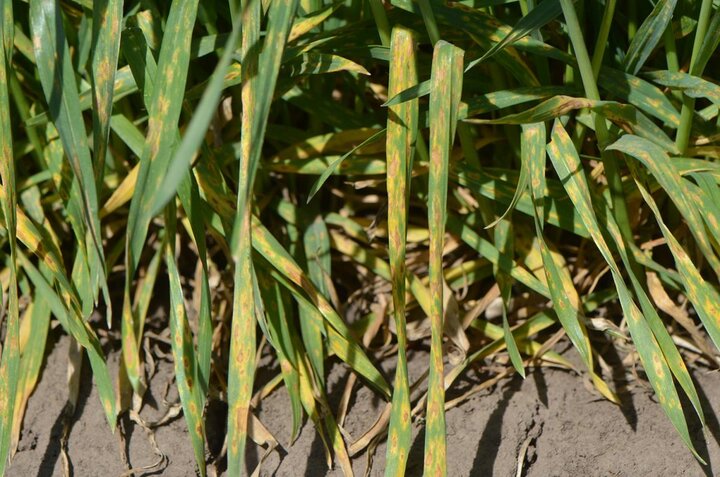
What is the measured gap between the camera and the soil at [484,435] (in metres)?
1.10

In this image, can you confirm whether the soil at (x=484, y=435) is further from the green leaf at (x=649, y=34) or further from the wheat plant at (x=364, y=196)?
the green leaf at (x=649, y=34)

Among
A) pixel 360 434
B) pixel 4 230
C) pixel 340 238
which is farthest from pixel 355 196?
pixel 4 230

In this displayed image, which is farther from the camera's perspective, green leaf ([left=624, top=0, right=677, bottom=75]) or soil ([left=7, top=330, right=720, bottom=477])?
soil ([left=7, top=330, right=720, bottom=477])

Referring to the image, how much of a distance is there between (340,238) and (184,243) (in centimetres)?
25

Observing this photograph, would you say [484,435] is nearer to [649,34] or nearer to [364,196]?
[364,196]

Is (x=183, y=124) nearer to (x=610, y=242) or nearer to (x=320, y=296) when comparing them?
(x=320, y=296)

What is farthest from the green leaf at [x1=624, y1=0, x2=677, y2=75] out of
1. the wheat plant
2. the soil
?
the soil

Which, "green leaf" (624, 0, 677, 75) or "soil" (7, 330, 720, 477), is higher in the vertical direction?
"green leaf" (624, 0, 677, 75)

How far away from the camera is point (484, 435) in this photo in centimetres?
114

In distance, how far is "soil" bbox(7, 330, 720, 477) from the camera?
3.62ft

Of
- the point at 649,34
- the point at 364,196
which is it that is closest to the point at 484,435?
the point at 364,196

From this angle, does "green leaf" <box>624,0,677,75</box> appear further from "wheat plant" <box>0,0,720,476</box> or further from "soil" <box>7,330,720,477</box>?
"soil" <box>7,330,720,477</box>

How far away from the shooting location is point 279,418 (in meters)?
1.20

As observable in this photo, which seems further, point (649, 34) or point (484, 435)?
point (484, 435)
